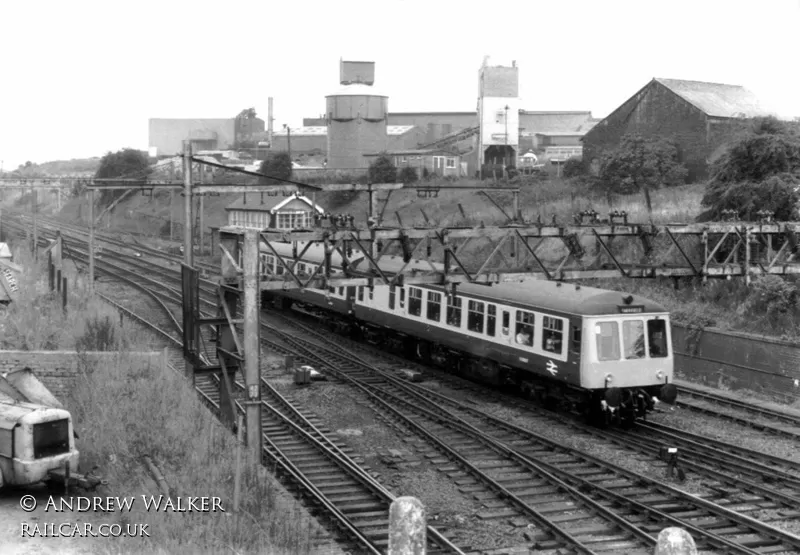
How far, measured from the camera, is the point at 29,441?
1114 cm

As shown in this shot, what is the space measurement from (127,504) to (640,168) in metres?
32.9

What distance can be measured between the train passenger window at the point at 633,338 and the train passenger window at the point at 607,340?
0.19 m

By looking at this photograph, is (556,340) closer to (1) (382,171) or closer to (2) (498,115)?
(1) (382,171)

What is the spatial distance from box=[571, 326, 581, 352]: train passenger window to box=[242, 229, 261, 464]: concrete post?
6059mm

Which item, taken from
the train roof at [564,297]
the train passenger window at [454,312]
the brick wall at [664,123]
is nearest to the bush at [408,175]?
the brick wall at [664,123]

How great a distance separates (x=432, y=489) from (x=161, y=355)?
6276 mm

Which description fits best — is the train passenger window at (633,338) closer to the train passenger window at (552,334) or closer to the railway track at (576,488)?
the train passenger window at (552,334)

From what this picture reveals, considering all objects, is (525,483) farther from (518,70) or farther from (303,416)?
(518,70)

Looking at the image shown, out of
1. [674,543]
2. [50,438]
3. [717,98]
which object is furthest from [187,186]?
[717,98]

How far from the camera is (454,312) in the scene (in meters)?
20.5

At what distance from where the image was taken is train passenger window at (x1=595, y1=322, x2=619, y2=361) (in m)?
16.4

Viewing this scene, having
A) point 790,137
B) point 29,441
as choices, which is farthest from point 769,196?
point 29,441

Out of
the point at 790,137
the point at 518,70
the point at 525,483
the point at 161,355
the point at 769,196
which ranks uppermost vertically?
the point at 518,70

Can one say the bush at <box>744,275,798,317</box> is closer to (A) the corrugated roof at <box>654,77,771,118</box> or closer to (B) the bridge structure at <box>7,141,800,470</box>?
(B) the bridge structure at <box>7,141,800,470</box>
